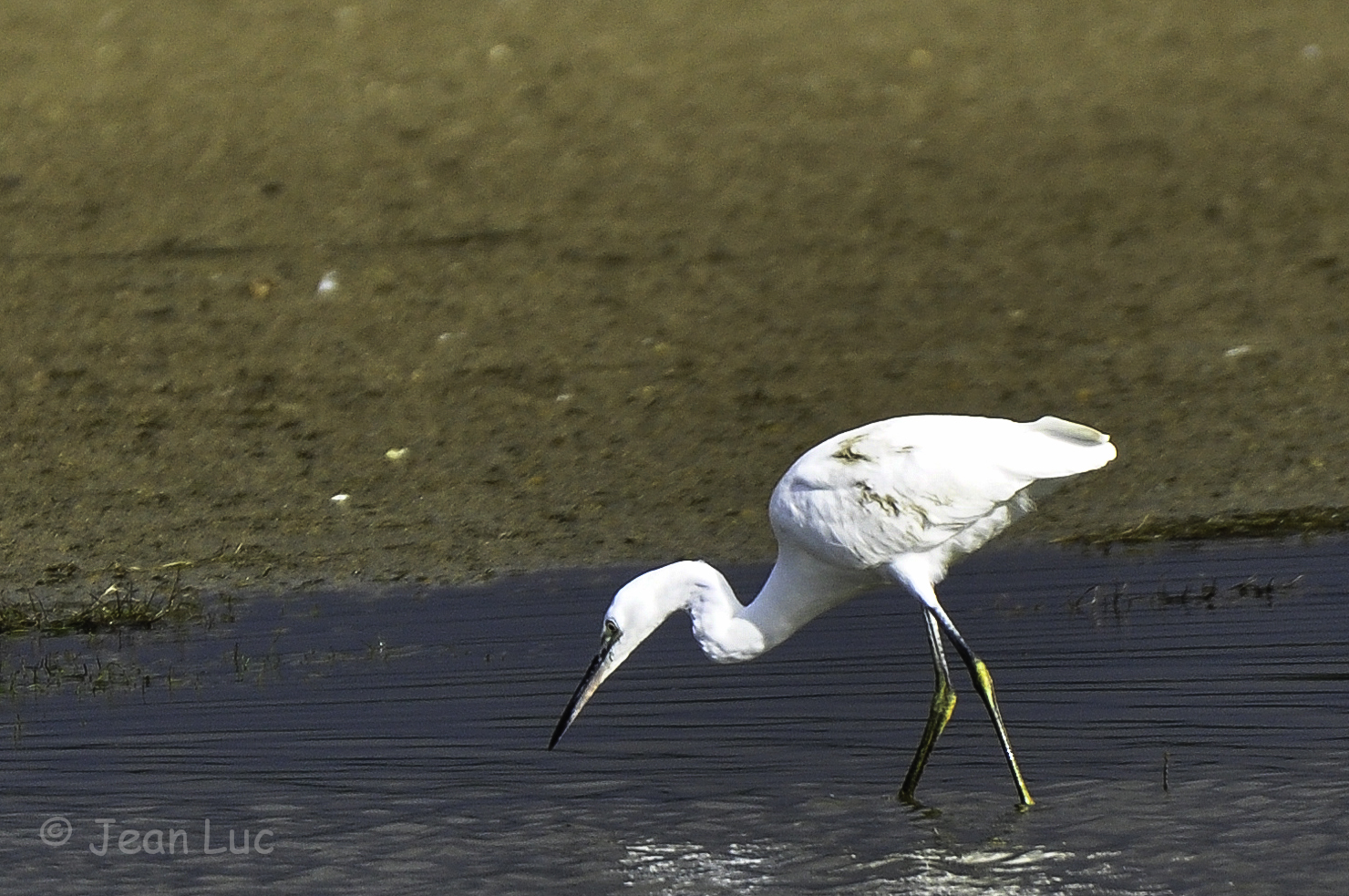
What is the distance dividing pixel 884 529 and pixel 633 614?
30.2 inches

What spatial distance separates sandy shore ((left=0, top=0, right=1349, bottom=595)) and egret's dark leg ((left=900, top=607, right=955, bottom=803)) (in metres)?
2.59

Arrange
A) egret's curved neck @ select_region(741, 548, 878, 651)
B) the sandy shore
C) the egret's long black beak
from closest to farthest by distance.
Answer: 1. the egret's long black beak
2. egret's curved neck @ select_region(741, 548, 878, 651)
3. the sandy shore

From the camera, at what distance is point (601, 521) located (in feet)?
31.6

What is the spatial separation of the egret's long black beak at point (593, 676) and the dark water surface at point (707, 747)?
14 cm

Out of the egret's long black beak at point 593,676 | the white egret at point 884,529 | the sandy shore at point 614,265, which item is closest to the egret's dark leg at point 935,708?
the white egret at point 884,529

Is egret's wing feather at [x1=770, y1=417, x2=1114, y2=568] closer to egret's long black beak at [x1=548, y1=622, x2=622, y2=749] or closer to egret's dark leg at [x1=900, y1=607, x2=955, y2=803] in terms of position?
egret's dark leg at [x1=900, y1=607, x2=955, y2=803]

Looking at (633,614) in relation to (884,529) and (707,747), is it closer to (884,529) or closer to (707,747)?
(707,747)

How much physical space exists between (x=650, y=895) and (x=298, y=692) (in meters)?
2.24

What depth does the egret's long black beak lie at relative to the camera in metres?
6.64

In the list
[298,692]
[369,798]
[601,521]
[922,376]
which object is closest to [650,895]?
[369,798]

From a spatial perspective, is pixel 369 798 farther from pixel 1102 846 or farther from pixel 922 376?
pixel 922 376

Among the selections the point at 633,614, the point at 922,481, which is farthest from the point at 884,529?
the point at 633,614

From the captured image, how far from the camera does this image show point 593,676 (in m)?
6.67

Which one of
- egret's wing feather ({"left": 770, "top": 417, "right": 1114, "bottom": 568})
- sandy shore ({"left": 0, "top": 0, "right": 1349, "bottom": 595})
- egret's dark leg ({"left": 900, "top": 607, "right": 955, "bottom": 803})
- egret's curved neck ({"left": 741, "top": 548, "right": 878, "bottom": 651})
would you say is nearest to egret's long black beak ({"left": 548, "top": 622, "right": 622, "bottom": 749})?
egret's curved neck ({"left": 741, "top": 548, "right": 878, "bottom": 651})
